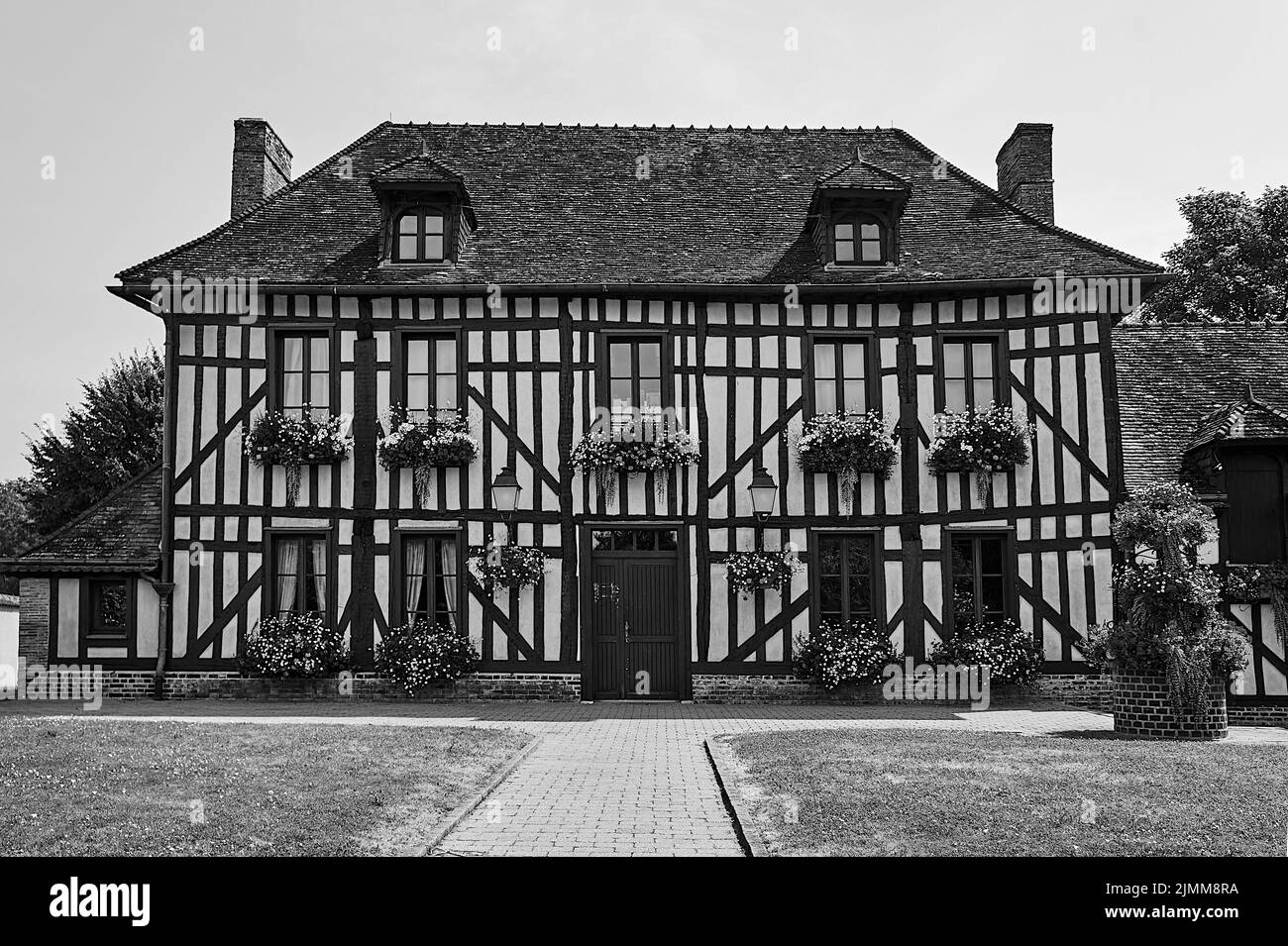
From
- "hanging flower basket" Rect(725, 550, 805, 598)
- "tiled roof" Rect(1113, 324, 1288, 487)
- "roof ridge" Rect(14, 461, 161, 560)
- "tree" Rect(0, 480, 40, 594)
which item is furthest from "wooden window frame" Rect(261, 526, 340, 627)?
"tree" Rect(0, 480, 40, 594)

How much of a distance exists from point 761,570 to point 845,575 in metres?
1.29

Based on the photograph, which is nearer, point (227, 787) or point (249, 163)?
point (227, 787)

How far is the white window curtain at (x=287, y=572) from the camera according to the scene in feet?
54.1

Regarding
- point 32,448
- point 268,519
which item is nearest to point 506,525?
point 268,519

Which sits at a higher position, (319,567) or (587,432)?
(587,432)

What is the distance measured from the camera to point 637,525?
16609 mm

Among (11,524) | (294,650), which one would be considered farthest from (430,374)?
(11,524)

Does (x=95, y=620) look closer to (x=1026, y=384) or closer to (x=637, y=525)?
(x=637, y=525)

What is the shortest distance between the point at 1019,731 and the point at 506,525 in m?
7.20

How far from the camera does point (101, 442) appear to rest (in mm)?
28688

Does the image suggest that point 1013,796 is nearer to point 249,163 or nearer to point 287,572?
point 287,572

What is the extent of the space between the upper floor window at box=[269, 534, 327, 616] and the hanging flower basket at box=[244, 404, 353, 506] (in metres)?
0.58

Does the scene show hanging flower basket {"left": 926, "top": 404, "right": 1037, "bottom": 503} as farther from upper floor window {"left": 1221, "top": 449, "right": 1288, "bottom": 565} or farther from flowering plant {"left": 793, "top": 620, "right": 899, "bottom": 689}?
upper floor window {"left": 1221, "top": 449, "right": 1288, "bottom": 565}

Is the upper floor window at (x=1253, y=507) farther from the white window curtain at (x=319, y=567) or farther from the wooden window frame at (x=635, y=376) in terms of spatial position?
the white window curtain at (x=319, y=567)
